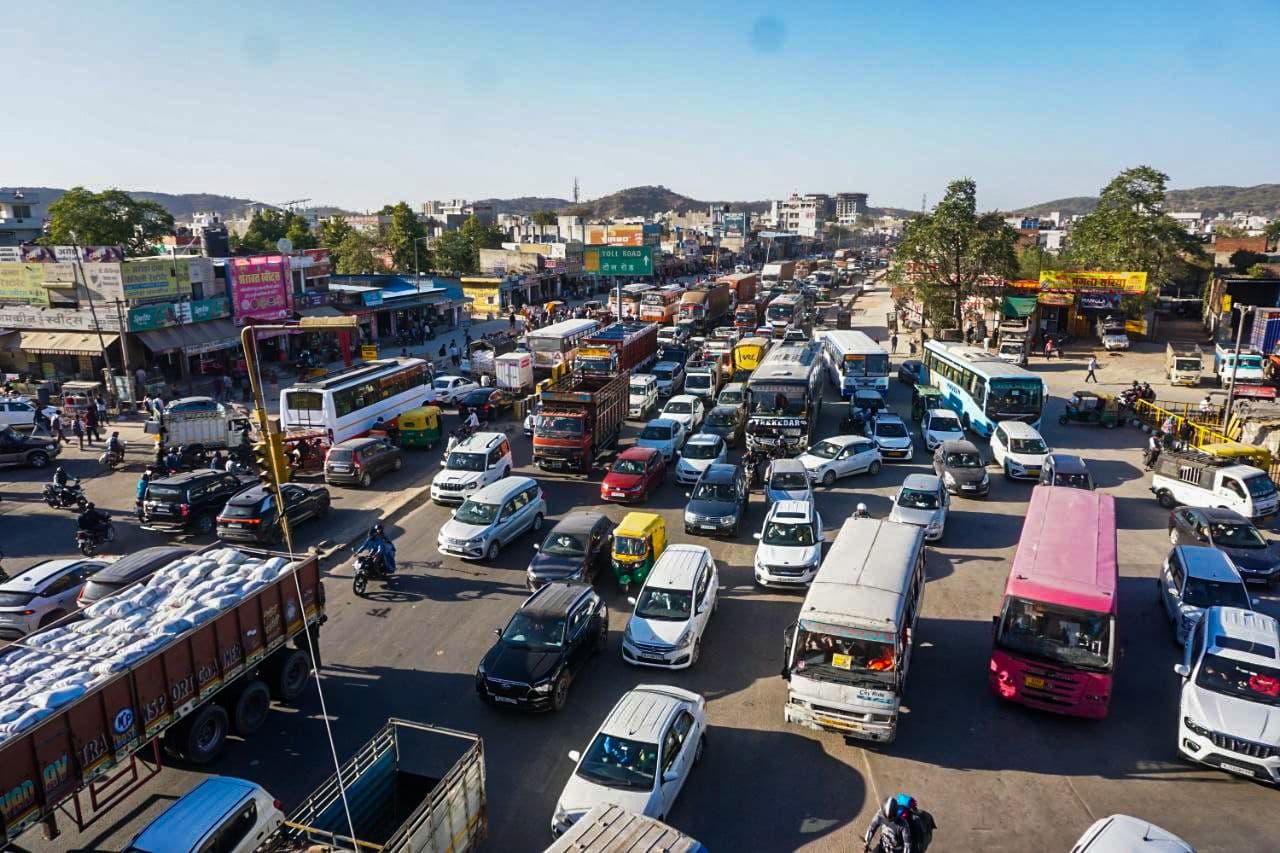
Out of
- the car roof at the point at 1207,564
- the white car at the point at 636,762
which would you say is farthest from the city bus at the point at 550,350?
the white car at the point at 636,762

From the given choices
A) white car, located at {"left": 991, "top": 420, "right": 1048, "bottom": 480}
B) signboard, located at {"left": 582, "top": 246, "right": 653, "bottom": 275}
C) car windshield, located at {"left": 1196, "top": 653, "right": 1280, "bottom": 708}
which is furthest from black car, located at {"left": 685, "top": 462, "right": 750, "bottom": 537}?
signboard, located at {"left": 582, "top": 246, "right": 653, "bottom": 275}

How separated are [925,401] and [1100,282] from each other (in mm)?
24438

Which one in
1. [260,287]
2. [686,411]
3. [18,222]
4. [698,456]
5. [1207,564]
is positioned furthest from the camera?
[18,222]

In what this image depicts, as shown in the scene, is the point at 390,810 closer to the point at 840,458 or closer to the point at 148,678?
the point at 148,678

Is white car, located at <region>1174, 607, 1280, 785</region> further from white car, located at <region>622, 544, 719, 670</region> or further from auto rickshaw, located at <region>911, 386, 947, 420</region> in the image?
auto rickshaw, located at <region>911, 386, 947, 420</region>

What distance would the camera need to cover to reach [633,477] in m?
22.6

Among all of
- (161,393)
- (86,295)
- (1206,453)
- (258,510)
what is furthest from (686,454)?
(86,295)

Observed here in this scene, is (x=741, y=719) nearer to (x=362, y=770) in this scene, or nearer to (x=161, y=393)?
(x=362, y=770)

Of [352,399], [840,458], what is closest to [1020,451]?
[840,458]

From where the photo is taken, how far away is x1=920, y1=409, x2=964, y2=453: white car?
2712cm

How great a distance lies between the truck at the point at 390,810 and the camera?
789 centimetres

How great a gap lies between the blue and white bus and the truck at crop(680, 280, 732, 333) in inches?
904

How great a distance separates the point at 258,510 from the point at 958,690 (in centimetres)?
1593

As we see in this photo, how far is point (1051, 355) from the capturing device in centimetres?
4734
